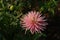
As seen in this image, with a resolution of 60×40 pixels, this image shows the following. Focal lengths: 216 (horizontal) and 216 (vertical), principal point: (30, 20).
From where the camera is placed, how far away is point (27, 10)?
220cm

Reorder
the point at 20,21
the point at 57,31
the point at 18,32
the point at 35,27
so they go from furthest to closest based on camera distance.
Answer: the point at 57,31 < the point at 18,32 < the point at 20,21 < the point at 35,27

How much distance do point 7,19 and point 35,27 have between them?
31cm

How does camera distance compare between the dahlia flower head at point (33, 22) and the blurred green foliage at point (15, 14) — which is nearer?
the dahlia flower head at point (33, 22)

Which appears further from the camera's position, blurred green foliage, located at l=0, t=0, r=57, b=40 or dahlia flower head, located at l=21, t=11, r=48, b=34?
blurred green foliage, located at l=0, t=0, r=57, b=40

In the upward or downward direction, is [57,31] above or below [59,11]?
below

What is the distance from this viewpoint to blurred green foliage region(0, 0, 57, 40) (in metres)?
2.05

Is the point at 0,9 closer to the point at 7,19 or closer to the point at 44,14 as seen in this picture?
the point at 7,19

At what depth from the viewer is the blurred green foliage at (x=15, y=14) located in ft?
6.72

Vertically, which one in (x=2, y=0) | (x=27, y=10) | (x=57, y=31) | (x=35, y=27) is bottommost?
(x=57, y=31)

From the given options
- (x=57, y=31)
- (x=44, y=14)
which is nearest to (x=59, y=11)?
(x=57, y=31)

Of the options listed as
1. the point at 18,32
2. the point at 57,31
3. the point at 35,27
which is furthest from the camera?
the point at 57,31

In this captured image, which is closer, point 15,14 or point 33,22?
point 33,22

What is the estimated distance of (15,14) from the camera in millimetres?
2107

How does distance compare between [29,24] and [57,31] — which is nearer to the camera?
[29,24]
